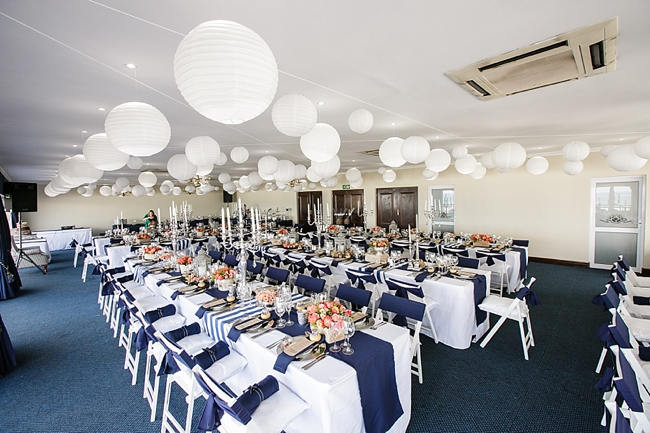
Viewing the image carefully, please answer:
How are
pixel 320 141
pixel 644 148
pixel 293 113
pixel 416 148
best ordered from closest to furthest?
pixel 293 113, pixel 320 141, pixel 416 148, pixel 644 148

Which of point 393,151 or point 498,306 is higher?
point 393,151

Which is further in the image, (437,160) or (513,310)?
(437,160)

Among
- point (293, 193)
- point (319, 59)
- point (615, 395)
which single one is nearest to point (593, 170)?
point (615, 395)

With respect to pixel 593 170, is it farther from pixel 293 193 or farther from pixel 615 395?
pixel 293 193

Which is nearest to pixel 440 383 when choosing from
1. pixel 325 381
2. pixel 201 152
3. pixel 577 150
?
pixel 325 381

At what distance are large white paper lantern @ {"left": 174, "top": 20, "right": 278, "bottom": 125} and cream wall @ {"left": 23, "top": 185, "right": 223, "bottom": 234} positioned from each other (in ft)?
62.7

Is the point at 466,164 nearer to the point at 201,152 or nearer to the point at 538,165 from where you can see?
the point at 538,165

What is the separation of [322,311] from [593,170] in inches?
441

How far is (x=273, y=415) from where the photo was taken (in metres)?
2.19

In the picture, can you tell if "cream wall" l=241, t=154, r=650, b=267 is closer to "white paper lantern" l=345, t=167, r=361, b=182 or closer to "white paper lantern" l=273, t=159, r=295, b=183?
"white paper lantern" l=345, t=167, r=361, b=182

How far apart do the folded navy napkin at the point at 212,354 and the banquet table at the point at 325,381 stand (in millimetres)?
142

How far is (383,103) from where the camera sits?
4.50 m

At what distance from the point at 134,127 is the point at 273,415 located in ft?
8.06

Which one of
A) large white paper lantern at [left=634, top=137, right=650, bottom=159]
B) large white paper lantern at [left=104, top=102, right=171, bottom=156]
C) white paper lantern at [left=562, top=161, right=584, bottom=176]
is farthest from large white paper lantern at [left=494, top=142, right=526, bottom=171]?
large white paper lantern at [left=104, top=102, right=171, bottom=156]
